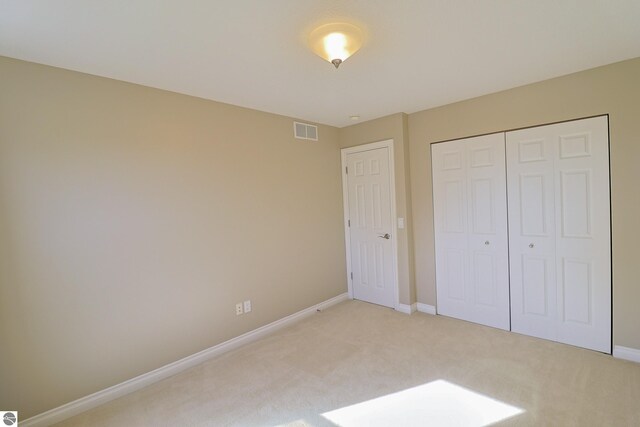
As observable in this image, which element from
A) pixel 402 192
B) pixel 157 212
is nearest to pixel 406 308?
pixel 402 192

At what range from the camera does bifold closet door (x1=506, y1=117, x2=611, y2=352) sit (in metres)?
2.60

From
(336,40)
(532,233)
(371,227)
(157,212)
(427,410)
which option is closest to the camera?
(336,40)

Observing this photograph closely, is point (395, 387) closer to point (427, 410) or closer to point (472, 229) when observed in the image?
point (427, 410)

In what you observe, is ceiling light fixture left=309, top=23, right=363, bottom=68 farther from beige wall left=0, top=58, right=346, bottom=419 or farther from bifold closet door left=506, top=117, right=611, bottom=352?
bifold closet door left=506, top=117, right=611, bottom=352

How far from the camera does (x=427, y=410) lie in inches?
80.4

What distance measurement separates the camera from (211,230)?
290cm

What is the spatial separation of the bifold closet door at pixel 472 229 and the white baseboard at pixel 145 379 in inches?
75.0

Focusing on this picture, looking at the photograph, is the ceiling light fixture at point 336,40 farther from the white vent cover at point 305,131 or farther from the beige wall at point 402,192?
the beige wall at point 402,192

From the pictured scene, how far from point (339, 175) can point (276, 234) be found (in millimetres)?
1367

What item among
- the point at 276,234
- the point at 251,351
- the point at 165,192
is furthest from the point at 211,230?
the point at 251,351

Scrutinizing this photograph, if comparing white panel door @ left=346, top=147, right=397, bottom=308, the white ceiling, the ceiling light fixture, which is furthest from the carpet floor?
the white ceiling

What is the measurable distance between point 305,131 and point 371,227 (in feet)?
5.03

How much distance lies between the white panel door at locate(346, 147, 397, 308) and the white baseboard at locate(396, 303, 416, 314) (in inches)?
4.5

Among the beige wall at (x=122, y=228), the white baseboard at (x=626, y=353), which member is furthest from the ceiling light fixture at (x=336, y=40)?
the white baseboard at (x=626, y=353)
